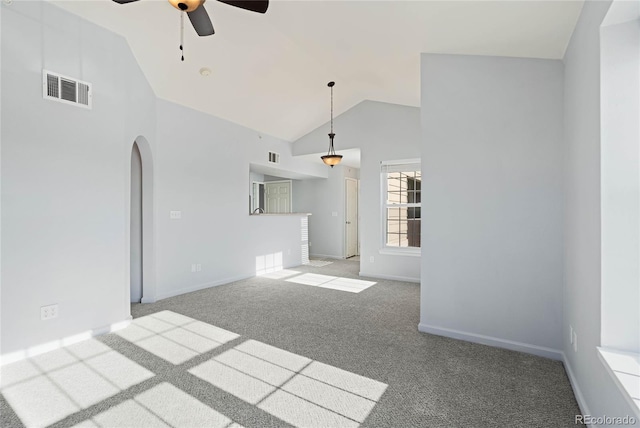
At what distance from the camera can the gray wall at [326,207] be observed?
8297mm

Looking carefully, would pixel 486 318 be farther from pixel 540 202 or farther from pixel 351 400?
pixel 351 400

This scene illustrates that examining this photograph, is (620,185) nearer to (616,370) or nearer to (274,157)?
(616,370)

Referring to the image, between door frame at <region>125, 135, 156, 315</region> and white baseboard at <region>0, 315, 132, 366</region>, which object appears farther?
door frame at <region>125, 135, 156, 315</region>

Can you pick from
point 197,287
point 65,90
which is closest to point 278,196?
point 197,287

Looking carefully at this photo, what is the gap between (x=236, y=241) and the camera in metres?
5.59

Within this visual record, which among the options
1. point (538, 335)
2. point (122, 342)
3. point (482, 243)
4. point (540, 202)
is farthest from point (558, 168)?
point (122, 342)

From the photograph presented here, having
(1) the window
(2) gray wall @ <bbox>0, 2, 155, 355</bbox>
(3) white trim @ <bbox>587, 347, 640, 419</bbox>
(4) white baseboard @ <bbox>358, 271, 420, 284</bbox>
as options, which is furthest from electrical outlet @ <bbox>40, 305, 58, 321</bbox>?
(1) the window

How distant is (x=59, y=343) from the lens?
2.88 m

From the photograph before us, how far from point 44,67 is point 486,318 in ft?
15.2

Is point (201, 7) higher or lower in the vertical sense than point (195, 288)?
higher

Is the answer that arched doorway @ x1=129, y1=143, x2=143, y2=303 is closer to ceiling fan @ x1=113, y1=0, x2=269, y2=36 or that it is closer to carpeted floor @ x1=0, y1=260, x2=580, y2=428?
carpeted floor @ x1=0, y1=260, x2=580, y2=428

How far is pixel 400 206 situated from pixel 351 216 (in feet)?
9.17

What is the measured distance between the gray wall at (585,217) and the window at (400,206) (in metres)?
3.37

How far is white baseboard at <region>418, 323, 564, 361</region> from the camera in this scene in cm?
265
